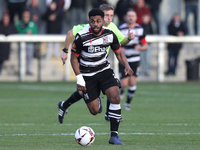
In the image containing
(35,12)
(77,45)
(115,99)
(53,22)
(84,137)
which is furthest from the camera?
→ (53,22)

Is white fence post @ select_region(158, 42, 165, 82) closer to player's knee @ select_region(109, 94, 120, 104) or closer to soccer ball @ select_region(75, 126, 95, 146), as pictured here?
player's knee @ select_region(109, 94, 120, 104)

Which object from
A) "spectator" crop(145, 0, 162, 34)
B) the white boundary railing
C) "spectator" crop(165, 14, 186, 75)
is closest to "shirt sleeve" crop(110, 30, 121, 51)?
the white boundary railing

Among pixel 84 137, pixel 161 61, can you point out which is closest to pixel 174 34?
pixel 161 61

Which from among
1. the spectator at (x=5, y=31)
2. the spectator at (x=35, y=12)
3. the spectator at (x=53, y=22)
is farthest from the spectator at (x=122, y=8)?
the spectator at (x=5, y=31)

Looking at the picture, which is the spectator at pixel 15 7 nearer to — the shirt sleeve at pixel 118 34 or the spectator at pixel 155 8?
the spectator at pixel 155 8

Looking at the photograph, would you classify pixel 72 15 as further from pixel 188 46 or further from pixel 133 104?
pixel 133 104

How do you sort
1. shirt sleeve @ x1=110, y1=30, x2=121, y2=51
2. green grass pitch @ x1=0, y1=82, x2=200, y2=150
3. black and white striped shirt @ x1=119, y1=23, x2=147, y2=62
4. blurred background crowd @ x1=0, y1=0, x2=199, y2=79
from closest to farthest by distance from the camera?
green grass pitch @ x1=0, y1=82, x2=200, y2=150 < shirt sleeve @ x1=110, y1=30, x2=121, y2=51 < black and white striped shirt @ x1=119, y1=23, x2=147, y2=62 < blurred background crowd @ x1=0, y1=0, x2=199, y2=79

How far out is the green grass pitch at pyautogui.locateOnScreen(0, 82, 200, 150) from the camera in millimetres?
7094

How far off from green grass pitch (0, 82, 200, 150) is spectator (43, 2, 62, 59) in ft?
9.09

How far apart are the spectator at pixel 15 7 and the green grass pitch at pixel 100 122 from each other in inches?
167

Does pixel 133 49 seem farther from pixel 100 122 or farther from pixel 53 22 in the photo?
pixel 53 22

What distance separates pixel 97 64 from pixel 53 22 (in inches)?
524

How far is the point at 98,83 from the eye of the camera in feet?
26.3

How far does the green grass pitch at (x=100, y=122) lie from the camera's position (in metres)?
7.09
